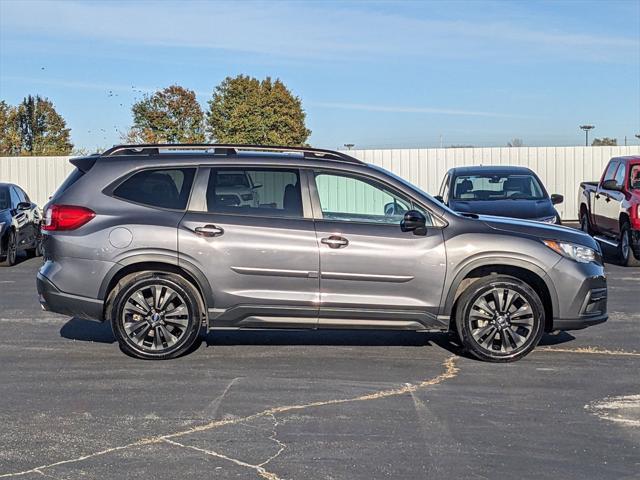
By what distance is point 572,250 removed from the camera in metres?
8.70

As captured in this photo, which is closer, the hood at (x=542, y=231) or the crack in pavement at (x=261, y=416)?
the crack in pavement at (x=261, y=416)

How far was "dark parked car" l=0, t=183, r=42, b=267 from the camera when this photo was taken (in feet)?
57.9

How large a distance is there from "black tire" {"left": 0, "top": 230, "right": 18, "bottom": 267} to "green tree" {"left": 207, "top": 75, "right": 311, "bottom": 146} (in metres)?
32.1

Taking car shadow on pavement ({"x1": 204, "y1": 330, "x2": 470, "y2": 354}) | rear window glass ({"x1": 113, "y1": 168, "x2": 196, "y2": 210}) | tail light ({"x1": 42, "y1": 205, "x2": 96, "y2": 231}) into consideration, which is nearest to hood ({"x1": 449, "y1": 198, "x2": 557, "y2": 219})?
car shadow on pavement ({"x1": 204, "y1": 330, "x2": 470, "y2": 354})

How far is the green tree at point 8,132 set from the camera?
53.6 metres

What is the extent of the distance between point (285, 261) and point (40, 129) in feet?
175

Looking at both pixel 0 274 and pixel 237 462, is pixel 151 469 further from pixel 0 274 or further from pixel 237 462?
pixel 0 274

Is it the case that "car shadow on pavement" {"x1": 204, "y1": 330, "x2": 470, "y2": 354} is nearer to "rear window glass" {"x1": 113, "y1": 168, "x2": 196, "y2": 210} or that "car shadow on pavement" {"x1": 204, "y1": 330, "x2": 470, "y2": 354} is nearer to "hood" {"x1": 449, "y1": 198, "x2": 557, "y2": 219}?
"rear window glass" {"x1": 113, "y1": 168, "x2": 196, "y2": 210}

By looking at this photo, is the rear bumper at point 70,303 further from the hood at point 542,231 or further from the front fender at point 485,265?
the hood at point 542,231

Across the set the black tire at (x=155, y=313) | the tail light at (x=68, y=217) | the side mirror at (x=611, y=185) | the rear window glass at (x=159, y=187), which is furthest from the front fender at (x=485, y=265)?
the side mirror at (x=611, y=185)

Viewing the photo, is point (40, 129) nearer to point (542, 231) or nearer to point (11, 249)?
point (11, 249)

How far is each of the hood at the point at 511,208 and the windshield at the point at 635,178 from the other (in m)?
1.78

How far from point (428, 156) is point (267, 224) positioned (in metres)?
23.4

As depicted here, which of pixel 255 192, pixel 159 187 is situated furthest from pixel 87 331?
pixel 255 192
